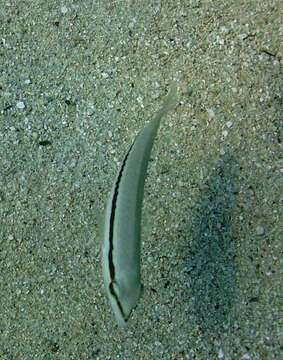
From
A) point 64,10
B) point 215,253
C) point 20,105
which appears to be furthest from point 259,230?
point 64,10

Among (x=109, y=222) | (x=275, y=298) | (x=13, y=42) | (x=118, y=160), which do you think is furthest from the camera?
(x=13, y=42)

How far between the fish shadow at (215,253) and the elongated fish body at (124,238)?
33.3 inches

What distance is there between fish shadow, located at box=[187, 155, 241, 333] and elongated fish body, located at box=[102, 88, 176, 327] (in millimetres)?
845

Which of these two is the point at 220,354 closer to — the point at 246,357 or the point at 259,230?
the point at 246,357

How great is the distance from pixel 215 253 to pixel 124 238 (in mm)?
1053

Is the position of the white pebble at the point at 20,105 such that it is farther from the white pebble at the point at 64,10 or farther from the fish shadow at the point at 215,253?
the fish shadow at the point at 215,253

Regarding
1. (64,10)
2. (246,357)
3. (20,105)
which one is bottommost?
(246,357)

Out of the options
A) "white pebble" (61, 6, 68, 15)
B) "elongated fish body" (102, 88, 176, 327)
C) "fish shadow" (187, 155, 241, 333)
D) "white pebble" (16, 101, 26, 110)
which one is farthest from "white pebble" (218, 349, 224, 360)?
"white pebble" (61, 6, 68, 15)

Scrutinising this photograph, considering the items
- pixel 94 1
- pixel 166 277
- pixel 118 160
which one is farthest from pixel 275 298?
pixel 94 1

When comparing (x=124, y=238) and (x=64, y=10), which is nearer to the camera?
Result: (x=124, y=238)

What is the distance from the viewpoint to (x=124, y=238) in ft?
6.80

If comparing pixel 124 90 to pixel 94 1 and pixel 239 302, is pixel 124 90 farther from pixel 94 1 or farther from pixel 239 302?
pixel 239 302

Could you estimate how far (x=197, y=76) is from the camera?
3.32 metres

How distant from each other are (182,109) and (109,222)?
4.26 ft
